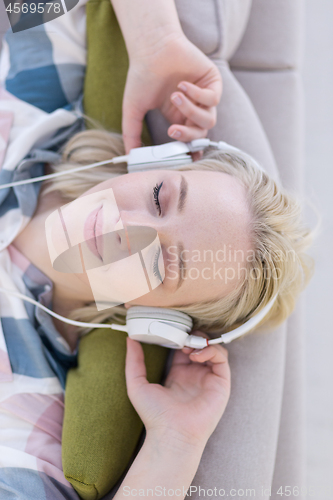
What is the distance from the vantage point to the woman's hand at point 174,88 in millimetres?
993

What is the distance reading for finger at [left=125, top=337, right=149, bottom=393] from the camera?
36.3 inches

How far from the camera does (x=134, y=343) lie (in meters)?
0.97

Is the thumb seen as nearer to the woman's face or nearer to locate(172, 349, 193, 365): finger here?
the woman's face

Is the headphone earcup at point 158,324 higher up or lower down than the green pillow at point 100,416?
higher up

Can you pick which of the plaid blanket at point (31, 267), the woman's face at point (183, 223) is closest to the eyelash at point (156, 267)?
the woman's face at point (183, 223)

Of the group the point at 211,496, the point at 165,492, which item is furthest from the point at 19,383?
the point at 211,496

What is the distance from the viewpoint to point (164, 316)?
2.89 ft

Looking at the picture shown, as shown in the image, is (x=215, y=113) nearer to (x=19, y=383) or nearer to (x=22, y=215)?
(x=22, y=215)

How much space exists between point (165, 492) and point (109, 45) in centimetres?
118

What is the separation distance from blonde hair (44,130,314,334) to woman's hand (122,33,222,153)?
9 cm

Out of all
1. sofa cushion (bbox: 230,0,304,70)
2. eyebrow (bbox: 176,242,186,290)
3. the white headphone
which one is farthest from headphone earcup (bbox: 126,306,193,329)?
sofa cushion (bbox: 230,0,304,70)

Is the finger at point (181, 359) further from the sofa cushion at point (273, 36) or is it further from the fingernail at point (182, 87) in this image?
the sofa cushion at point (273, 36)

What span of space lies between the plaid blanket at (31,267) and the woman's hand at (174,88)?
0.21 meters

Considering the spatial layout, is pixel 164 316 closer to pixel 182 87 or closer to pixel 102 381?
pixel 102 381
